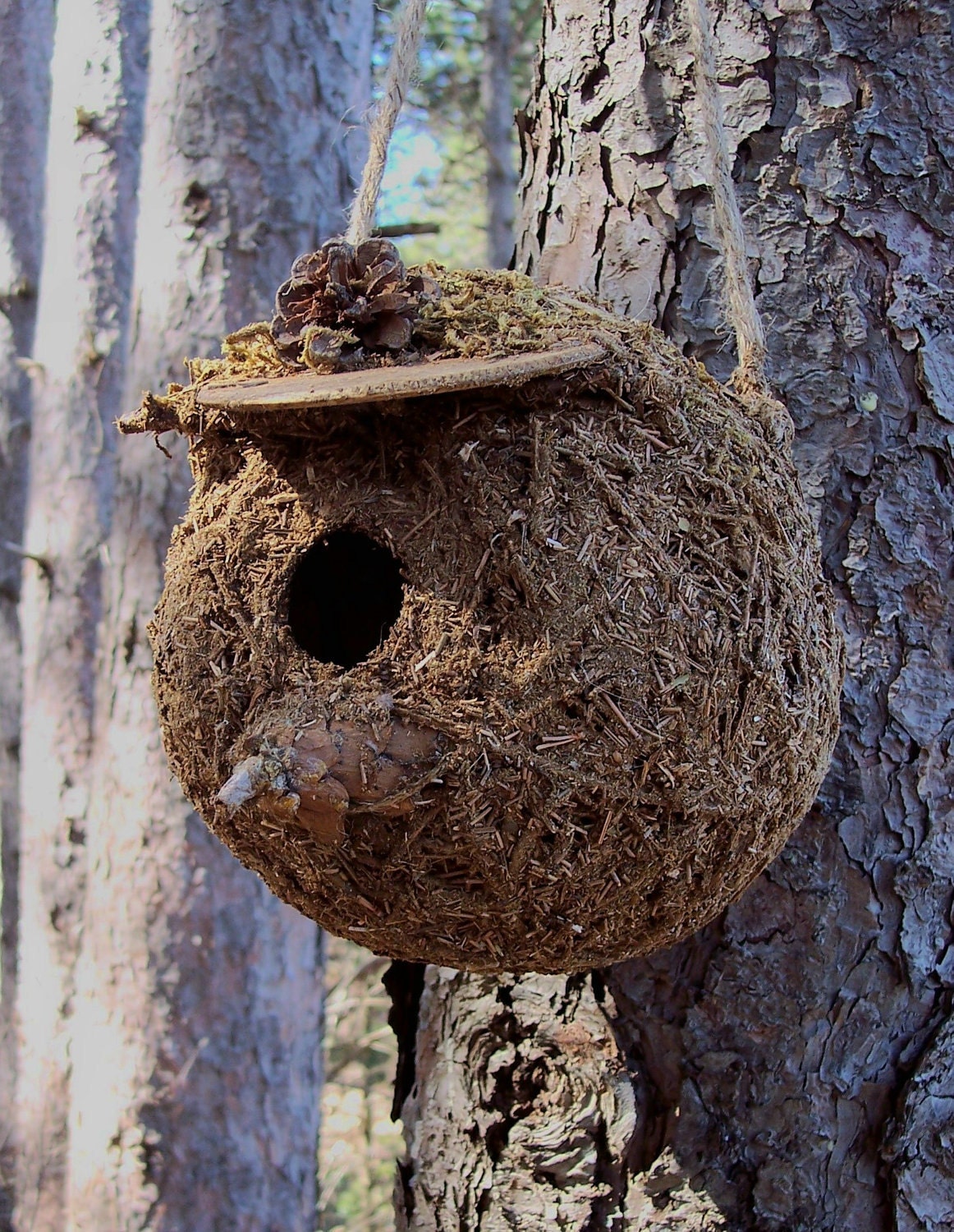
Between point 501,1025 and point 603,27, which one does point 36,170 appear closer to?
point 603,27

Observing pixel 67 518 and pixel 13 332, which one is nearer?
pixel 67 518

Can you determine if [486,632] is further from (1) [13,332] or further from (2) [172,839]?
(1) [13,332]

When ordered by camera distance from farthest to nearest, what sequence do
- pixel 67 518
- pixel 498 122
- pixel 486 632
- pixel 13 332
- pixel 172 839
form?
pixel 498 122
pixel 13 332
pixel 67 518
pixel 172 839
pixel 486 632

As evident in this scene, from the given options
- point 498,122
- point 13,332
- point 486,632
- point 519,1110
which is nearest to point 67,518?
point 13,332

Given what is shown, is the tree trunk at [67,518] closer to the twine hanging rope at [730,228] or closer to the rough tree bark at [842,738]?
the rough tree bark at [842,738]

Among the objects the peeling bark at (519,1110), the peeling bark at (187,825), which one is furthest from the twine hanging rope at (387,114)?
the peeling bark at (187,825)

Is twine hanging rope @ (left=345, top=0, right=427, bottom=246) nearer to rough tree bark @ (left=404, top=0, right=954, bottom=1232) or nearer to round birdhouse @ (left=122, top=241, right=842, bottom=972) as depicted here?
round birdhouse @ (left=122, top=241, right=842, bottom=972)

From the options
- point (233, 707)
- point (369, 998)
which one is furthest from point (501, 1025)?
point (369, 998)
